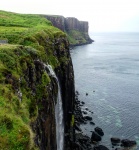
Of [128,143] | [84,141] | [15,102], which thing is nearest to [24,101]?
[15,102]

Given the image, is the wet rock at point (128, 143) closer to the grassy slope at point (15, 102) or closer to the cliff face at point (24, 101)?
the cliff face at point (24, 101)

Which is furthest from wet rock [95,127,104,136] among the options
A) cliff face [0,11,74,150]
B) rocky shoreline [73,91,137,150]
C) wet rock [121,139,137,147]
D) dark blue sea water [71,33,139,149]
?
cliff face [0,11,74,150]

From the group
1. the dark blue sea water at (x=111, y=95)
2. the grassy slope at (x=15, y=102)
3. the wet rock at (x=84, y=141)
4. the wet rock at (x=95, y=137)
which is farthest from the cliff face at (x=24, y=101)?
the dark blue sea water at (x=111, y=95)

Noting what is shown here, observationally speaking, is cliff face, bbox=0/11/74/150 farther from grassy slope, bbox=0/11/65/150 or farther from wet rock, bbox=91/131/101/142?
wet rock, bbox=91/131/101/142

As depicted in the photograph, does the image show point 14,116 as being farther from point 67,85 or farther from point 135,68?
point 135,68

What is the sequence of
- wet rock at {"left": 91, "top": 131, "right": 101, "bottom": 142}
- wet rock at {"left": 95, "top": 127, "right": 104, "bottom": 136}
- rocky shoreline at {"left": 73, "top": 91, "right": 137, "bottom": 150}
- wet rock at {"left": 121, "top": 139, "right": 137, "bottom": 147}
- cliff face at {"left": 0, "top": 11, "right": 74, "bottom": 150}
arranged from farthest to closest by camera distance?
wet rock at {"left": 95, "top": 127, "right": 104, "bottom": 136}
wet rock at {"left": 91, "top": 131, "right": 101, "bottom": 142}
wet rock at {"left": 121, "top": 139, "right": 137, "bottom": 147}
rocky shoreline at {"left": 73, "top": 91, "right": 137, "bottom": 150}
cliff face at {"left": 0, "top": 11, "right": 74, "bottom": 150}

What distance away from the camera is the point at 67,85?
62.0 m

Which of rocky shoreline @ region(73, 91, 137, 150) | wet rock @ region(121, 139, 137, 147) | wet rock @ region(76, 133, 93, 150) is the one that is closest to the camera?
rocky shoreline @ region(73, 91, 137, 150)

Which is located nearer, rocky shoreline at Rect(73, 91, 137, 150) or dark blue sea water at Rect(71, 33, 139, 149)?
rocky shoreline at Rect(73, 91, 137, 150)

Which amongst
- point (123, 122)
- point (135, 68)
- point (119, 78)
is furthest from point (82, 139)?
point (135, 68)

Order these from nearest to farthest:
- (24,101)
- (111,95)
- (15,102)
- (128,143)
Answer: (15,102) < (24,101) < (128,143) < (111,95)

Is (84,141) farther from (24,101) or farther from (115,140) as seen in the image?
(24,101)

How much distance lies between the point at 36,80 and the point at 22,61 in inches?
136

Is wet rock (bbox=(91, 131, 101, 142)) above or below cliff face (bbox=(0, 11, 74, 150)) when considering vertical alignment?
below
